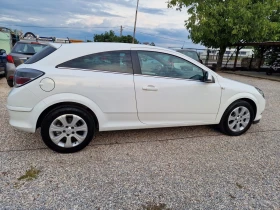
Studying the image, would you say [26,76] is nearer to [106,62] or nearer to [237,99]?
[106,62]

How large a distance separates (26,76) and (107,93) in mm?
1054

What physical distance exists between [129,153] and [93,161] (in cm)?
54

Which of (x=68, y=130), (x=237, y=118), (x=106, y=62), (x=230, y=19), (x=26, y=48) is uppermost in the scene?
(x=230, y=19)

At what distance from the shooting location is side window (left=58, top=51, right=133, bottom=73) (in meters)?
2.96

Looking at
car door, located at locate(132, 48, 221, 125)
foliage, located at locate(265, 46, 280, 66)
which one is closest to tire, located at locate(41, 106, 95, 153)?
car door, located at locate(132, 48, 221, 125)

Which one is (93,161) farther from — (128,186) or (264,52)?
Answer: (264,52)

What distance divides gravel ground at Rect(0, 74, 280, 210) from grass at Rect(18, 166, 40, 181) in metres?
0.05

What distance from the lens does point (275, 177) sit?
271 centimetres

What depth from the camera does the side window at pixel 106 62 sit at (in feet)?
9.73

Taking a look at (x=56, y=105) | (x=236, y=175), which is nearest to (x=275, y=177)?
(x=236, y=175)

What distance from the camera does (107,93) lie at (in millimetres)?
3002

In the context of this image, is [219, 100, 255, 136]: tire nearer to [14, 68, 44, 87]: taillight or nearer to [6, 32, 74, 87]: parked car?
[14, 68, 44, 87]: taillight

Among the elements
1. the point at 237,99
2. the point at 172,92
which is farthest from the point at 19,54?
the point at 237,99

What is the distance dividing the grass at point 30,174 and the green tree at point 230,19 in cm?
→ 1332
